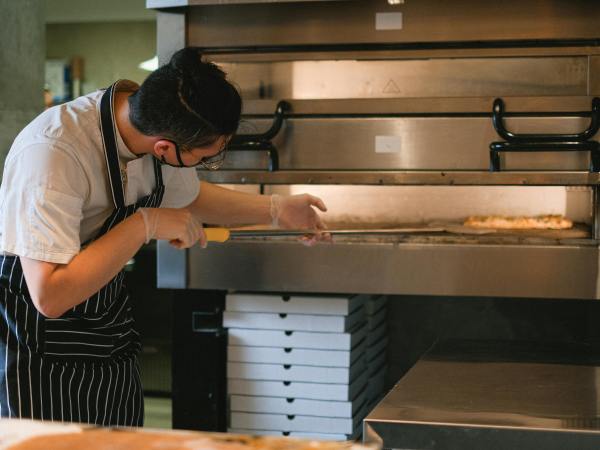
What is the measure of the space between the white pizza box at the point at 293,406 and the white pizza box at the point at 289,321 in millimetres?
248

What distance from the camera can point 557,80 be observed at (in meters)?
3.31

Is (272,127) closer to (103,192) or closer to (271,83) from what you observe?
(271,83)

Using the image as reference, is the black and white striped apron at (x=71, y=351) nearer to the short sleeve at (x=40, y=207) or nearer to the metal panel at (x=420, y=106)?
the short sleeve at (x=40, y=207)

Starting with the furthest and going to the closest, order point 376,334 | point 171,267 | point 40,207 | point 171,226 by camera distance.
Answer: point 376,334 → point 171,267 → point 171,226 → point 40,207

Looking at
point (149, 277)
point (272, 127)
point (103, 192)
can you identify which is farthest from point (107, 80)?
point (103, 192)

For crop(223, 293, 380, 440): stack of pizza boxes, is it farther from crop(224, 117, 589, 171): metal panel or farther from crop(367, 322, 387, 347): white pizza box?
crop(224, 117, 589, 171): metal panel

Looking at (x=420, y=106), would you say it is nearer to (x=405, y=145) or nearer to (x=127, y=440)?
(x=405, y=145)

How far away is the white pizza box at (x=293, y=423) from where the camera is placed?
10.1ft

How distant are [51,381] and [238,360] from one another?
1.00 m

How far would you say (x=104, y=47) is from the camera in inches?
212

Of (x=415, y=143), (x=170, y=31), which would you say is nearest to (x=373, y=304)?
(x=415, y=143)

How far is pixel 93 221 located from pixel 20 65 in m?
1.55

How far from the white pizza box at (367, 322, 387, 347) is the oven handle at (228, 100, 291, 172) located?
2.51 feet

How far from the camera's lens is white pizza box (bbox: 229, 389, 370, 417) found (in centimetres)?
306
